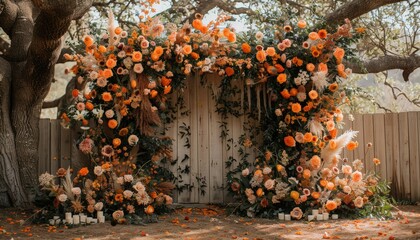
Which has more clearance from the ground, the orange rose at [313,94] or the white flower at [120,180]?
the orange rose at [313,94]

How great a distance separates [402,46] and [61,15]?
7.55 metres

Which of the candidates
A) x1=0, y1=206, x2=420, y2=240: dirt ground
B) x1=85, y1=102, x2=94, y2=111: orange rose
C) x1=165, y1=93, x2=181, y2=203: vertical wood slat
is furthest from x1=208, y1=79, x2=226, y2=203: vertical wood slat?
x1=85, y1=102, x2=94, y2=111: orange rose

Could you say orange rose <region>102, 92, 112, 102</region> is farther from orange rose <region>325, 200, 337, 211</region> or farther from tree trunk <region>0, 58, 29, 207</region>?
orange rose <region>325, 200, 337, 211</region>

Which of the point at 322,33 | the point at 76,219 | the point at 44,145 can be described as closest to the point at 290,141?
the point at 322,33

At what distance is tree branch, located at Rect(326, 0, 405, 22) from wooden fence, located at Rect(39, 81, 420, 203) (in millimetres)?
1544

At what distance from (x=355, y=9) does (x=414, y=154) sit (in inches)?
91.3

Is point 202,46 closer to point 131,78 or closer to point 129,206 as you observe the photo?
point 131,78

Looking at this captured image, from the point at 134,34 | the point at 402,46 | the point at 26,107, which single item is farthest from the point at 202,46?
the point at 402,46

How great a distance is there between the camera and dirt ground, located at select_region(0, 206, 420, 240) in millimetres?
5078

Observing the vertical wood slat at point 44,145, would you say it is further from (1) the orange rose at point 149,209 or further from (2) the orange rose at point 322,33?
(2) the orange rose at point 322,33

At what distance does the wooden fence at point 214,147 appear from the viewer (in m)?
7.12

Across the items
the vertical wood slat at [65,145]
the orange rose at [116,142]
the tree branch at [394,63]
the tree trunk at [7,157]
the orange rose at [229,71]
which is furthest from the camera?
the tree branch at [394,63]

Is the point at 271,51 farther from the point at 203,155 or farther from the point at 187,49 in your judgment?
the point at 203,155

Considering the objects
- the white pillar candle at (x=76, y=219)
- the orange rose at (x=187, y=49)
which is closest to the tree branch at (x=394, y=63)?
the orange rose at (x=187, y=49)
